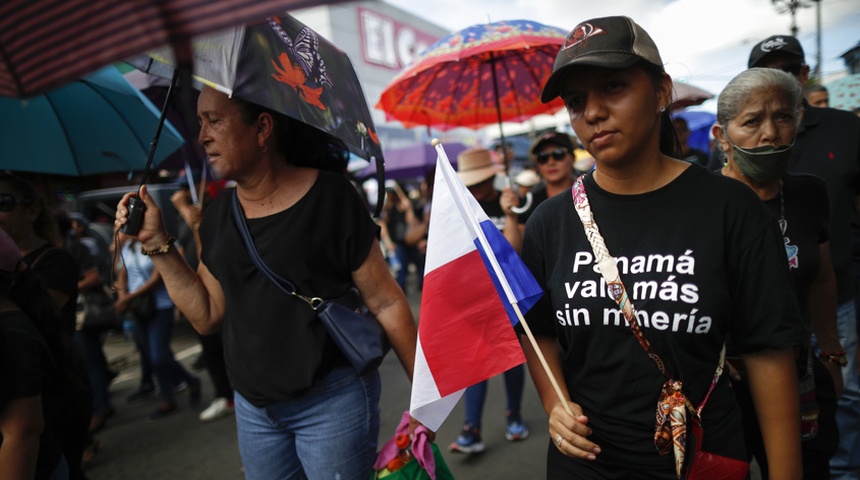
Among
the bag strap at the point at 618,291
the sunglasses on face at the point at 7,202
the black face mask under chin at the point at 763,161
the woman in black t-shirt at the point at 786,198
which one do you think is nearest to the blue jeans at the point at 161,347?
the sunglasses on face at the point at 7,202

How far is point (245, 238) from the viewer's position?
1.90 metres

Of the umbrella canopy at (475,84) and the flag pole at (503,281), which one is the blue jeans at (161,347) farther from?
the flag pole at (503,281)

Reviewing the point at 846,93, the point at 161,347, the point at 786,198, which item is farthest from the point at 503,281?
the point at 846,93

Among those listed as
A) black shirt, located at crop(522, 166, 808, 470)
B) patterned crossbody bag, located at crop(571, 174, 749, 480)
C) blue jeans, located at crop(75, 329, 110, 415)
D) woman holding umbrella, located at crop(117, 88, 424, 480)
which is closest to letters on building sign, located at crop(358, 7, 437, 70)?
blue jeans, located at crop(75, 329, 110, 415)

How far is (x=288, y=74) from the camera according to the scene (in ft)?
5.52

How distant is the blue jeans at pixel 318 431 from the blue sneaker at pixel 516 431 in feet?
6.68

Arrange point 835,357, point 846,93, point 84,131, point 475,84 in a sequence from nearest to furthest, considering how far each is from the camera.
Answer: point 835,357
point 84,131
point 475,84
point 846,93

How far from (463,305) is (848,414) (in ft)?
7.90

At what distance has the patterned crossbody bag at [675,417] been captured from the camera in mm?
1356

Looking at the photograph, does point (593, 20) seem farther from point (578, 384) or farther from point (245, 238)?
point (245, 238)

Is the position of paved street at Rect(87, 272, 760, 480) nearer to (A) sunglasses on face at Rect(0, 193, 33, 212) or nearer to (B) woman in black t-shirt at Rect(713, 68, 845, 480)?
(B) woman in black t-shirt at Rect(713, 68, 845, 480)

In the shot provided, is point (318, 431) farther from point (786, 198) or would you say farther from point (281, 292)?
point (786, 198)

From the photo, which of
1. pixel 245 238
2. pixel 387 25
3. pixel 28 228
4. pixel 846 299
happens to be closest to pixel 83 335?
pixel 28 228

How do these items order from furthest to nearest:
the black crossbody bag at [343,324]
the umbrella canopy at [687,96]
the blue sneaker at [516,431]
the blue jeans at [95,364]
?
the blue jeans at [95,364] < the blue sneaker at [516,431] < the umbrella canopy at [687,96] < the black crossbody bag at [343,324]
